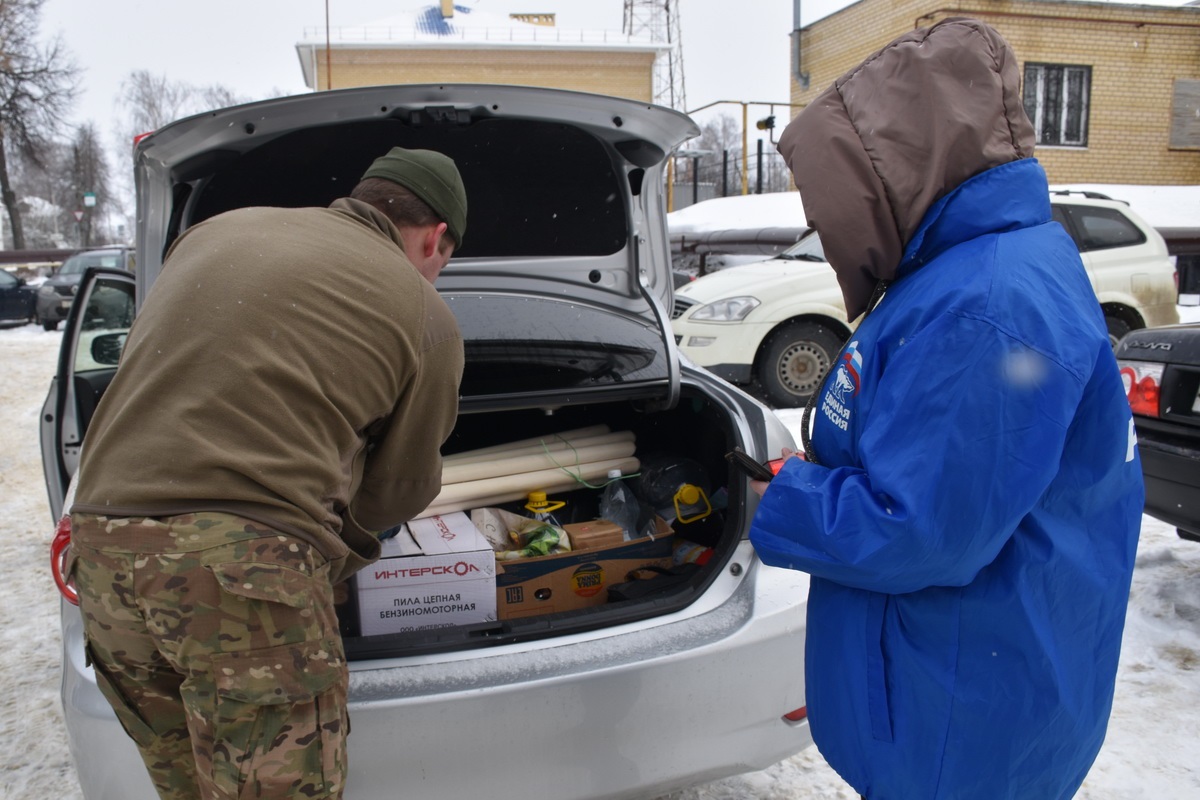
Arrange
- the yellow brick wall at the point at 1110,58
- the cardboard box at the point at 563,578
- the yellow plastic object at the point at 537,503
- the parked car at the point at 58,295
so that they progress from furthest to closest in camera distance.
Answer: the yellow brick wall at the point at 1110,58, the parked car at the point at 58,295, the yellow plastic object at the point at 537,503, the cardboard box at the point at 563,578

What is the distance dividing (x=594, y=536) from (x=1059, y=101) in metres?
20.5

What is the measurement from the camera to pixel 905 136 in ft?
4.27

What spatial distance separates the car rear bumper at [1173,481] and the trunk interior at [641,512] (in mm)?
1636

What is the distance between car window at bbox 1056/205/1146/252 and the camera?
7.67 m

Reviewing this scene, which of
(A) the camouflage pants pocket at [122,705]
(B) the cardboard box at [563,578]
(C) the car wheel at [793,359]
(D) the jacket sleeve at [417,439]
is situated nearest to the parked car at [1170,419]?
(B) the cardboard box at [563,578]

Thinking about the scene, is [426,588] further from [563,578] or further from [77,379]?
[77,379]

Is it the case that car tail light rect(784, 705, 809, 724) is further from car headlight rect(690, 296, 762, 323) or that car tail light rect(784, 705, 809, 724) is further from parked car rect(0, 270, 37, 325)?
parked car rect(0, 270, 37, 325)

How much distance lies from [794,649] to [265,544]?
1.23m

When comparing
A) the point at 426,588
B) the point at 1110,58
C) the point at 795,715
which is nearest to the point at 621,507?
the point at 426,588

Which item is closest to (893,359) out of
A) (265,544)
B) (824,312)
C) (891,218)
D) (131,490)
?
(891,218)

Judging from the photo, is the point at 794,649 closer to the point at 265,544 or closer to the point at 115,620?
the point at 265,544

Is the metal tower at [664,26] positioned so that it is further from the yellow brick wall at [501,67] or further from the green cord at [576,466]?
the green cord at [576,466]

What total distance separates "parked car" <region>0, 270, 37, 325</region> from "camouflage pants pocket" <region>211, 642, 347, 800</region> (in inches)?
755

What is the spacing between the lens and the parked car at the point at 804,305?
7039mm
